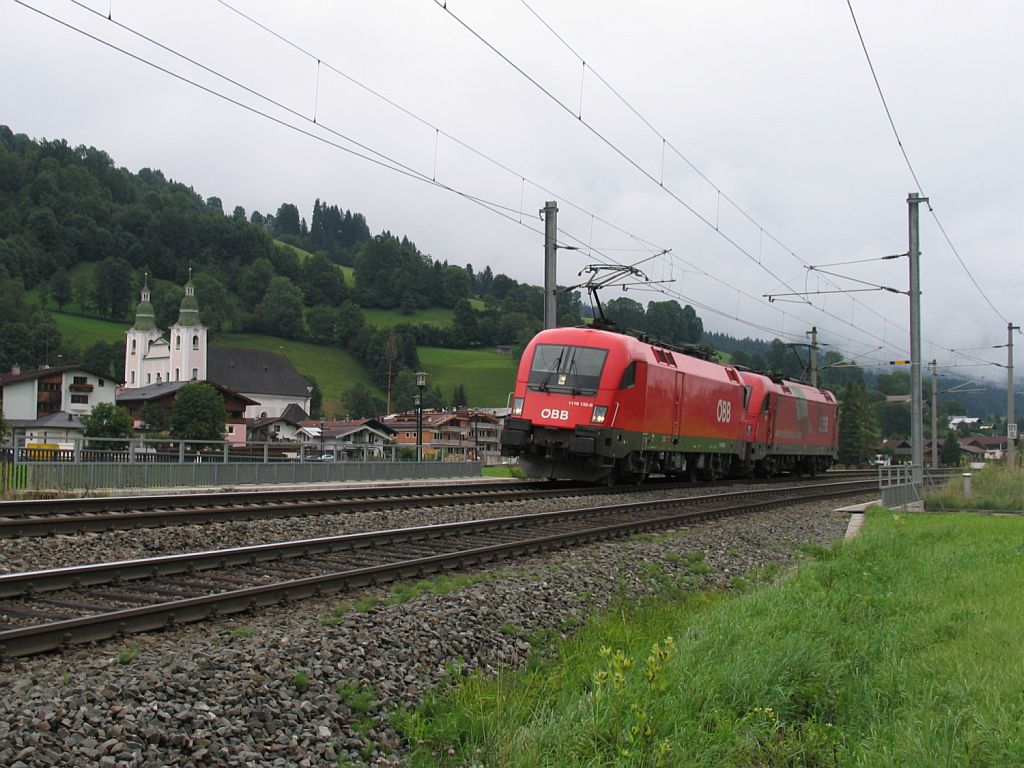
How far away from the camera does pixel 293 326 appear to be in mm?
169375

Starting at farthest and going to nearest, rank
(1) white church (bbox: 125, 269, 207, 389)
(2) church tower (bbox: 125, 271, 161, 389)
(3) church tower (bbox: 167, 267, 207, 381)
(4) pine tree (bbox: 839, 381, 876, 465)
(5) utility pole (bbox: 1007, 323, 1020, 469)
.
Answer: (2) church tower (bbox: 125, 271, 161, 389) → (1) white church (bbox: 125, 269, 207, 389) → (3) church tower (bbox: 167, 267, 207, 381) → (4) pine tree (bbox: 839, 381, 876, 465) → (5) utility pole (bbox: 1007, 323, 1020, 469)

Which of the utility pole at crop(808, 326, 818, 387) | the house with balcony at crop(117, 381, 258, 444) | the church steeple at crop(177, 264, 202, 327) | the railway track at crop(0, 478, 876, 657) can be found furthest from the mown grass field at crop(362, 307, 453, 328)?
the railway track at crop(0, 478, 876, 657)

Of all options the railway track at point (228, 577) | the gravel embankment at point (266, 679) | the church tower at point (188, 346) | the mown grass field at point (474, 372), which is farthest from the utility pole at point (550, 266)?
the church tower at point (188, 346)

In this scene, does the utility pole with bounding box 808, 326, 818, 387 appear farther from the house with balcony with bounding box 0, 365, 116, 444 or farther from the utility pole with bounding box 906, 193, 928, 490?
the house with balcony with bounding box 0, 365, 116, 444

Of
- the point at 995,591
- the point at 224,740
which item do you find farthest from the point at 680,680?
the point at 995,591

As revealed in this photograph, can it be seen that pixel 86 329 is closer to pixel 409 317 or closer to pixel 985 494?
pixel 409 317

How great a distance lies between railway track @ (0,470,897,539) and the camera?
38.8ft

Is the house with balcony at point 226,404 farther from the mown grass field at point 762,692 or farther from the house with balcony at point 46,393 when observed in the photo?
the mown grass field at point 762,692

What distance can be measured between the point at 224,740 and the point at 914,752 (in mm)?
3748

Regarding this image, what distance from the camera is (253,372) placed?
5910 inches

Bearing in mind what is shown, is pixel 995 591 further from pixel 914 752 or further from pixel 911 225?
pixel 911 225

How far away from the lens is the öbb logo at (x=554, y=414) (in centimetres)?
2231

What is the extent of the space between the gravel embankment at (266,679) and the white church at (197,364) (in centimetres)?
13984

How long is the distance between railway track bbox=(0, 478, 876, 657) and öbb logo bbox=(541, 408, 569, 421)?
761 cm
